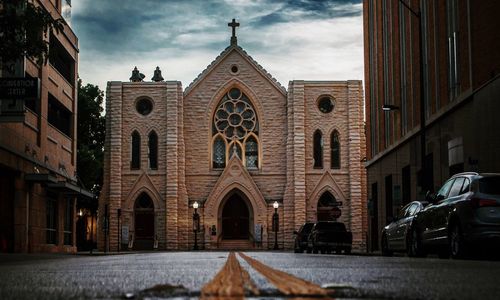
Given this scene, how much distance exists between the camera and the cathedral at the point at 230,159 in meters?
60.3

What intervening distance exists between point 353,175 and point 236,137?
30.1ft

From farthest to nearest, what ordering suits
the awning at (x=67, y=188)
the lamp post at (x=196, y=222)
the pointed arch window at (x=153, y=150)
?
the pointed arch window at (x=153, y=150)
the lamp post at (x=196, y=222)
the awning at (x=67, y=188)

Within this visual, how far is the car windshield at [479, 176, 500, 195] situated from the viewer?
17.1 m

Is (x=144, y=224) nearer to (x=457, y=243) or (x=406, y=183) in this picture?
(x=406, y=183)

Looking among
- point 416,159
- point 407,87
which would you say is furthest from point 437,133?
point 407,87

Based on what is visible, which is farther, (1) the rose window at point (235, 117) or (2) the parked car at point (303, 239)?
(1) the rose window at point (235, 117)

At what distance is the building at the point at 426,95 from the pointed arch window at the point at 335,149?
12043mm

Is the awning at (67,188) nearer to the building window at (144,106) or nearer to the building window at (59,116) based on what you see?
the building window at (59,116)

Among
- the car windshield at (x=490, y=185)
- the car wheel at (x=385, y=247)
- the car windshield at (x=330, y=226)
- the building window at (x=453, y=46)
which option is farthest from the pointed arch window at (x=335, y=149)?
the car windshield at (x=490, y=185)

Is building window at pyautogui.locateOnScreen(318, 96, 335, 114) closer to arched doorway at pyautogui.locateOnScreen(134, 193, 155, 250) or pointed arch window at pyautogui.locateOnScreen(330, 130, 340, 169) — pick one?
pointed arch window at pyautogui.locateOnScreen(330, 130, 340, 169)

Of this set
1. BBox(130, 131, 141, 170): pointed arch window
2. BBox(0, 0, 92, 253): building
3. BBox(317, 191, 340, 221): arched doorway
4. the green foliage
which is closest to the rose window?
BBox(130, 131, 141, 170): pointed arch window

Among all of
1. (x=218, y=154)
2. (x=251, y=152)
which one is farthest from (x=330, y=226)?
(x=218, y=154)

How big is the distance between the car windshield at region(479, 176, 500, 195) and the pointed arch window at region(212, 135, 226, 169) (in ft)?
150

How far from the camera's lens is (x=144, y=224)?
200ft
